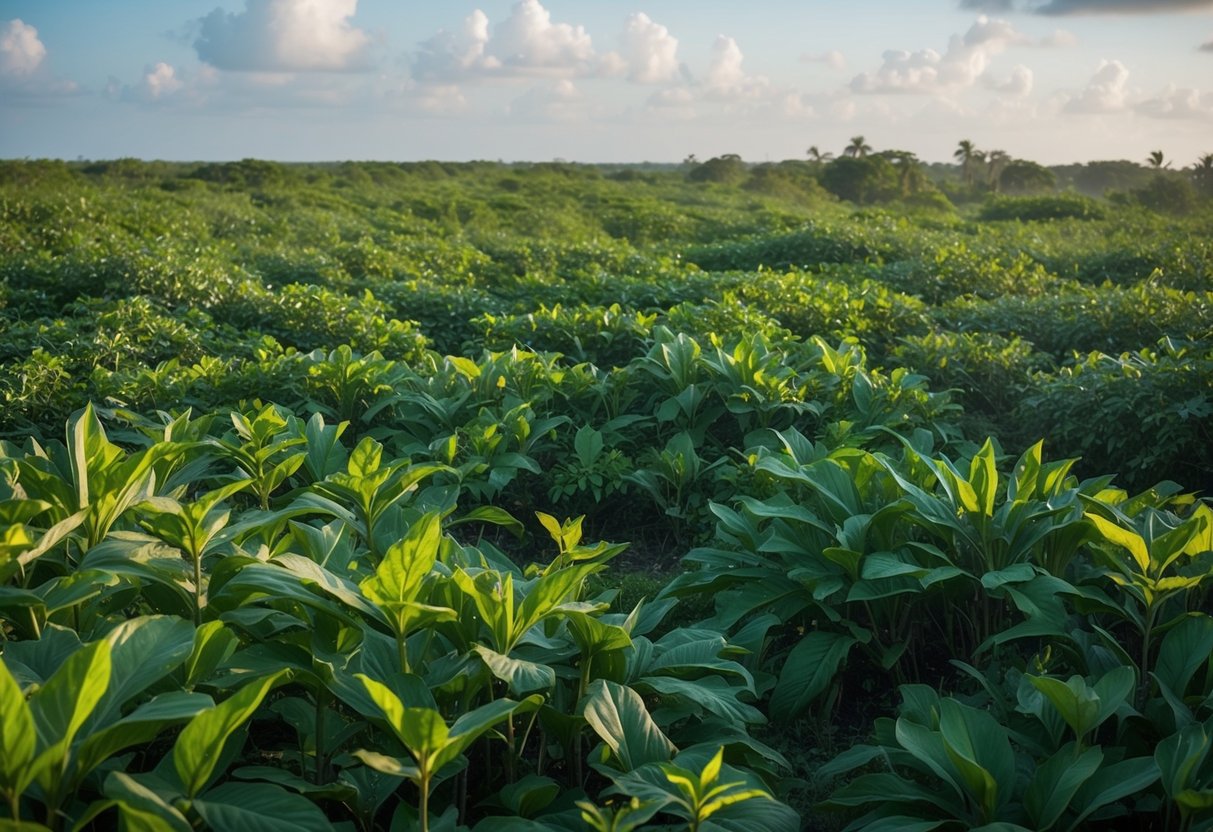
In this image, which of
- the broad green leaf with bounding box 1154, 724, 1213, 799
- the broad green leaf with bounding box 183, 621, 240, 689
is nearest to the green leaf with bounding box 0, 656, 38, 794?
the broad green leaf with bounding box 183, 621, 240, 689

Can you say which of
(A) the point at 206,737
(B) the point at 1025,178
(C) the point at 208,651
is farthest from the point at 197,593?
(B) the point at 1025,178

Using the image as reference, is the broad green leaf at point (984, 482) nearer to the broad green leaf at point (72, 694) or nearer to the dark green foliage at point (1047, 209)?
the broad green leaf at point (72, 694)

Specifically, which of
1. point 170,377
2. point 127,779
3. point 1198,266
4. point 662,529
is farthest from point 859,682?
point 1198,266

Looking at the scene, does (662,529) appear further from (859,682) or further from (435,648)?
(435,648)

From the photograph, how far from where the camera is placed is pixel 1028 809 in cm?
200

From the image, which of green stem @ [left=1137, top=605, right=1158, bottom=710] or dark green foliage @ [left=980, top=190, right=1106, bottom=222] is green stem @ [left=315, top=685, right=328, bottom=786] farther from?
dark green foliage @ [left=980, top=190, right=1106, bottom=222]

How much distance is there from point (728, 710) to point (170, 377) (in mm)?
3697

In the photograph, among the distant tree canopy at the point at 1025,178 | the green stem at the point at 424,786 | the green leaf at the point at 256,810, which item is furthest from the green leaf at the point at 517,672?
the distant tree canopy at the point at 1025,178

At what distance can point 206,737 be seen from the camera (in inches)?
62.4

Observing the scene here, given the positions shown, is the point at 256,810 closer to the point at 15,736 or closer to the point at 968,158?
the point at 15,736

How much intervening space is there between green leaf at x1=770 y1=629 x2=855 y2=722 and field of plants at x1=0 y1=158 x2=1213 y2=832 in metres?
0.01

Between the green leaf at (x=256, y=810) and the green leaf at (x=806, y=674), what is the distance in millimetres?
1391

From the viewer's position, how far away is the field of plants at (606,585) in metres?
1.87

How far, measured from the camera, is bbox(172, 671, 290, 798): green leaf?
1579 mm
